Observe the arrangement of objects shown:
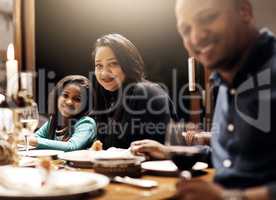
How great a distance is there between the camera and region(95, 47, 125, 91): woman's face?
2.32 metres

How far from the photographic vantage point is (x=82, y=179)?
43.5 inches

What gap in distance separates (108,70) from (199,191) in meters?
1.56

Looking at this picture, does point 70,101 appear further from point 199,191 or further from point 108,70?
point 199,191

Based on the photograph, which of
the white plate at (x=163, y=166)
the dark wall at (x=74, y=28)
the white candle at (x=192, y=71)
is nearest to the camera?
the white plate at (x=163, y=166)

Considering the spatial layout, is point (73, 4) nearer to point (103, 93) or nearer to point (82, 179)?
point (103, 93)

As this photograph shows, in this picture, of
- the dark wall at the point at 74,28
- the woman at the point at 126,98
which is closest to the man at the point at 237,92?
the woman at the point at 126,98

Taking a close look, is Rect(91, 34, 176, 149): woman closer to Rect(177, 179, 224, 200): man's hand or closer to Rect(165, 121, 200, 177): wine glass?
Rect(165, 121, 200, 177): wine glass

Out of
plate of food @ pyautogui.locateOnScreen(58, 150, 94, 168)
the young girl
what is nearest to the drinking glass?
plate of food @ pyautogui.locateOnScreen(58, 150, 94, 168)

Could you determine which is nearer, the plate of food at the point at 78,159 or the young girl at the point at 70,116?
the plate of food at the point at 78,159

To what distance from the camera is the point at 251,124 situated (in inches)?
39.8

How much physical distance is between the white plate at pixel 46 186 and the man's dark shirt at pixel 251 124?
0.33 m

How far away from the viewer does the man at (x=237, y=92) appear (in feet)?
3.22

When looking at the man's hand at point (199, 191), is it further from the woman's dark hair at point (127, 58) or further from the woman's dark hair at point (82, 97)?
the woman's dark hair at point (82, 97)

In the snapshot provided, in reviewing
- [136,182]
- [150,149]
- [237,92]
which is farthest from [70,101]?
[237,92]
